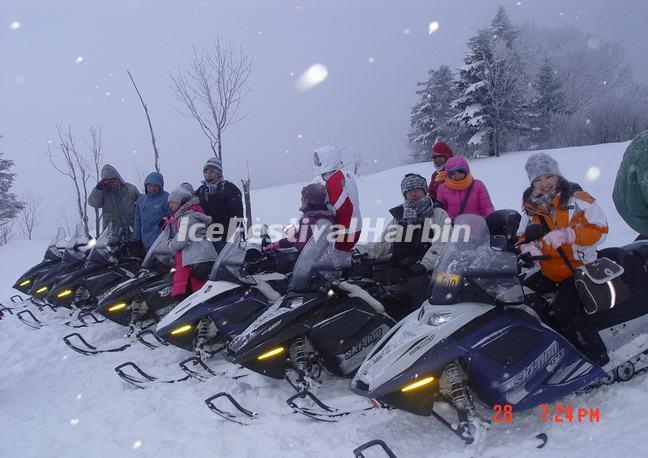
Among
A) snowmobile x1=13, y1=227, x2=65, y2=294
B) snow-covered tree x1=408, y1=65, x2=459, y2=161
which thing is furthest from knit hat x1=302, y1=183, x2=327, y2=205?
snow-covered tree x1=408, y1=65, x2=459, y2=161

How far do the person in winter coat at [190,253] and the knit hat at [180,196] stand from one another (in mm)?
237

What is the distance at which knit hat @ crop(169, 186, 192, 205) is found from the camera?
539 cm

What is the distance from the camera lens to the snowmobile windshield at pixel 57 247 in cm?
794

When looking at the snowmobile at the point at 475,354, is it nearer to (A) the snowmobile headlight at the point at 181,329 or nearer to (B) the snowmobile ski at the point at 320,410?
(B) the snowmobile ski at the point at 320,410

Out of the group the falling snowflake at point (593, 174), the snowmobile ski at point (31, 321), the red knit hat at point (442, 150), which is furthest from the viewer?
the falling snowflake at point (593, 174)

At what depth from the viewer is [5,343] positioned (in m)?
5.77

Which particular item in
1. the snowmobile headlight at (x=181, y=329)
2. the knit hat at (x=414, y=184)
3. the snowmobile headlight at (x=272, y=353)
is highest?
the knit hat at (x=414, y=184)

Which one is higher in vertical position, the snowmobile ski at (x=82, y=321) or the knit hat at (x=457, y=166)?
the knit hat at (x=457, y=166)

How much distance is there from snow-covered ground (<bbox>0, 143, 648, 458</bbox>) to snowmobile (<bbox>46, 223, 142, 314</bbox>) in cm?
91

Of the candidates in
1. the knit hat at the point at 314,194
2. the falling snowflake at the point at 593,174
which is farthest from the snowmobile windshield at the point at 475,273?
the falling snowflake at the point at 593,174

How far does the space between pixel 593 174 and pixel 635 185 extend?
11177 mm

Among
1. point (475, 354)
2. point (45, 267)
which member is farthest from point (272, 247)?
point (45, 267)

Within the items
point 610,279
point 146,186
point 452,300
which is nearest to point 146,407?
point 452,300

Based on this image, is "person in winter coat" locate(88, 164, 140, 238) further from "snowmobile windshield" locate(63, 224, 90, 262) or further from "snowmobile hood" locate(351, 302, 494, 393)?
"snowmobile hood" locate(351, 302, 494, 393)
